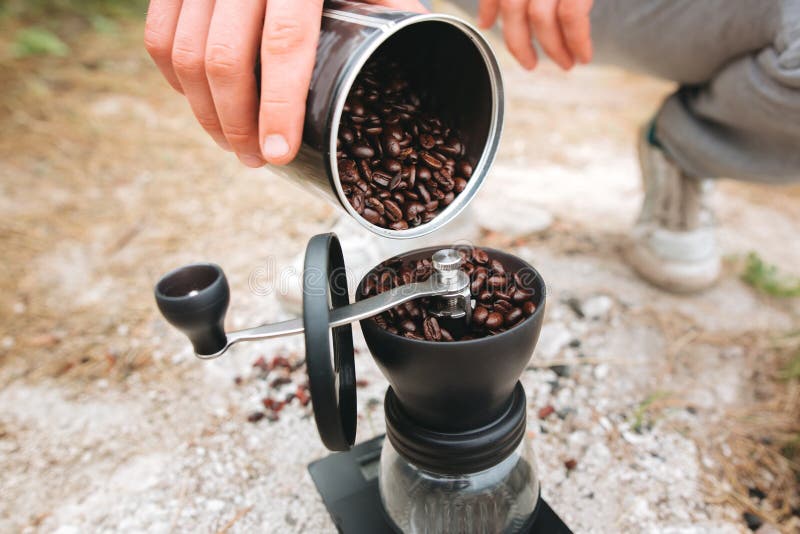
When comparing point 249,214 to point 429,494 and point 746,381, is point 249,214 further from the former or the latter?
point 746,381

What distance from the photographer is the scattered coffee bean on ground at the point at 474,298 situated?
1.06 meters

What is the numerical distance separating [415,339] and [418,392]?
0.12m

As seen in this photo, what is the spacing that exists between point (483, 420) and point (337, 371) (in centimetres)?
29

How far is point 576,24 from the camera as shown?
163 centimetres

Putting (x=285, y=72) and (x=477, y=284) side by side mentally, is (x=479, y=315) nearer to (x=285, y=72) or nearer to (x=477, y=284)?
(x=477, y=284)

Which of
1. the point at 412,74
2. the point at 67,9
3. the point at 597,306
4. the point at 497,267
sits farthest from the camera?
the point at 67,9

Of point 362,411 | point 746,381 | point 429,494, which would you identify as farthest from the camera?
point 746,381

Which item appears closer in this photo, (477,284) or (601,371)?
(477,284)

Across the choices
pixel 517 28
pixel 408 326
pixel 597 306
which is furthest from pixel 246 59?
pixel 597 306

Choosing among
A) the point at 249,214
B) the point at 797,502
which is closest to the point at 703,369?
the point at 797,502

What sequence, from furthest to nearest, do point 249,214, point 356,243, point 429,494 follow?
1. point 249,214
2. point 356,243
3. point 429,494

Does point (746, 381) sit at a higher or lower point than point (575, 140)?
higher

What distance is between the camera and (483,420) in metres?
1.10

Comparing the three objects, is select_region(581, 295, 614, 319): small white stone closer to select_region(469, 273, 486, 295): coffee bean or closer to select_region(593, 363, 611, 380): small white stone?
select_region(593, 363, 611, 380): small white stone
